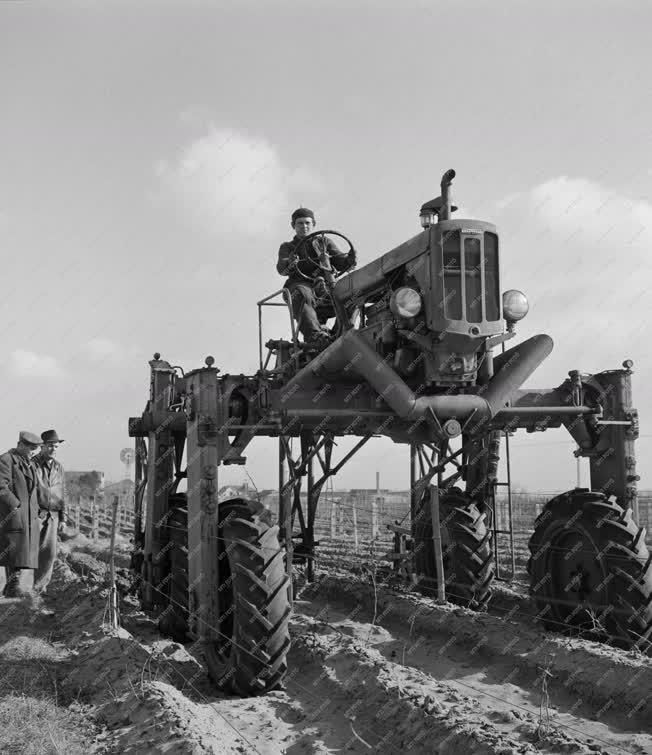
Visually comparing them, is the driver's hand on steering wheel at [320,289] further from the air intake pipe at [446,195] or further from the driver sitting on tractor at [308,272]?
Result: the air intake pipe at [446,195]

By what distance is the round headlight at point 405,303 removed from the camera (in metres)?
6.49

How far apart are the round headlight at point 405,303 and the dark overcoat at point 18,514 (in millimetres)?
5169

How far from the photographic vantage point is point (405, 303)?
21.3ft

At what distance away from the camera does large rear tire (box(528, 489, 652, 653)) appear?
6.94 meters

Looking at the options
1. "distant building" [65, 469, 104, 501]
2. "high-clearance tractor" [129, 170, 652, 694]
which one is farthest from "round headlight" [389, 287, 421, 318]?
"distant building" [65, 469, 104, 501]

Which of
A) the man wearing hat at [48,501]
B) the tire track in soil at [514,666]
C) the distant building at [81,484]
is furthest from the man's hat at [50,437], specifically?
the distant building at [81,484]

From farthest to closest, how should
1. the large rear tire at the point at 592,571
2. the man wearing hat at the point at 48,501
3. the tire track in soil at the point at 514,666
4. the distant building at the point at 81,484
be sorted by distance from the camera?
the distant building at the point at 81,484 < the man wearing hat at the point at 48,501 < the large rear tire at the point at 592,571 < the tire track in soil at the point at 514,666

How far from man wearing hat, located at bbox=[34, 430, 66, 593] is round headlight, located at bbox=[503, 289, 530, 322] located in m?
5.66

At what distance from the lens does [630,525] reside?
7172mm

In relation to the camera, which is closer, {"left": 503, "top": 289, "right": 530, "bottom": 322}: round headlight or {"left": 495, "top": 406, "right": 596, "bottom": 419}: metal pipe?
{"left": 503, "top": 289, "right": 530, "bottom": 322}: round headlight

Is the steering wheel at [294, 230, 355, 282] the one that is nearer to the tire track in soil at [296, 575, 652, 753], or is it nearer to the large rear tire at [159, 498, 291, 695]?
the large rear tire at [159, 498, 291, 695]

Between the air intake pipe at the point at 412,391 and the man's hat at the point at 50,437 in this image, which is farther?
the man's hat at the point at 50,437

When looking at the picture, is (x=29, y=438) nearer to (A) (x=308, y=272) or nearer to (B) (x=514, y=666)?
(A) (x=308, y=272)

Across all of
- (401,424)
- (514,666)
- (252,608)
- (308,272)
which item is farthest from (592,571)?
(308,272)
